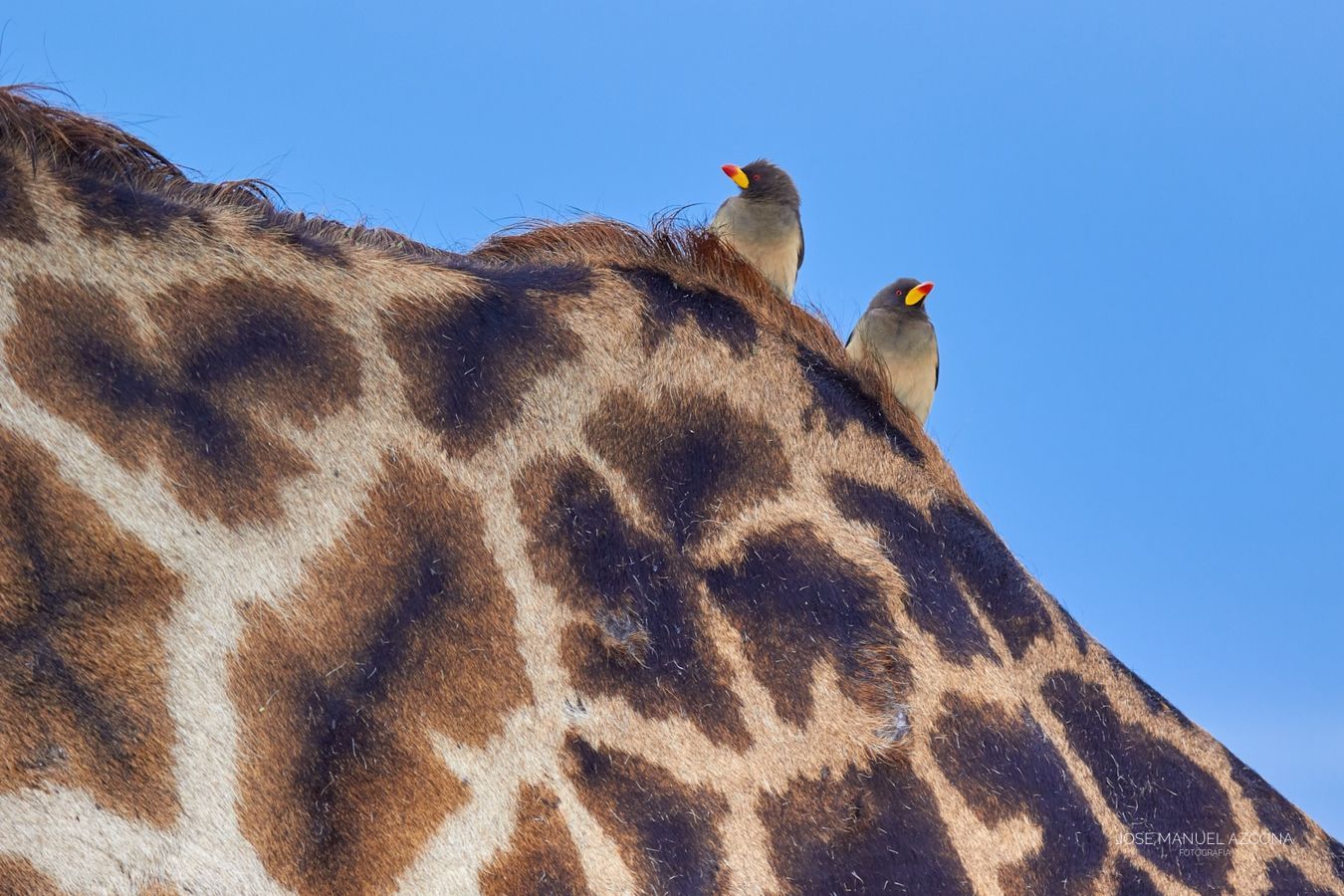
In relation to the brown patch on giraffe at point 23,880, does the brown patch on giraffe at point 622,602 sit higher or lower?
higher

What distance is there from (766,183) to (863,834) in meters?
2.03

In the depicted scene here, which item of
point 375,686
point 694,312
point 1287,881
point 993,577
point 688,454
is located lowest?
point 1287,881

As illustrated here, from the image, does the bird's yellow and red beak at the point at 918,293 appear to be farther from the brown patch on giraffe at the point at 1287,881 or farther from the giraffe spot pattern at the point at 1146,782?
the brown patch on giraffe at the point at 1287,881

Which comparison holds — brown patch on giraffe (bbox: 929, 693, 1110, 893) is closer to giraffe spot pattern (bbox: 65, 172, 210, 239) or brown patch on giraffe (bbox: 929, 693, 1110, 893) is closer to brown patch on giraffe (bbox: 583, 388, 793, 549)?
brown patch on giraffe (bbox: 583, 388, 793, 549)

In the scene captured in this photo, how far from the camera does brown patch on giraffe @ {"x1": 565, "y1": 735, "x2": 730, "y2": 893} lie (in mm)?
2822

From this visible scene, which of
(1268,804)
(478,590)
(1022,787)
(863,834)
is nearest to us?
(478,590)

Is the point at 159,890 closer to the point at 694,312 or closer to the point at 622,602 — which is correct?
the point at 622,602

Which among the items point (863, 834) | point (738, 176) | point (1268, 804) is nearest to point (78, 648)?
point (863, 834)

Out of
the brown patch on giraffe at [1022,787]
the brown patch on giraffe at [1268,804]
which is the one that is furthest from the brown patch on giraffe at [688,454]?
the brown patch on giraffe at [1268,804]

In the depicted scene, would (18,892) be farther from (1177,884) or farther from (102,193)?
(1177,884)

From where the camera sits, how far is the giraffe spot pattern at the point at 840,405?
133 inches

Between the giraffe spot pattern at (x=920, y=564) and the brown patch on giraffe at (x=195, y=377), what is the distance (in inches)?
50.0

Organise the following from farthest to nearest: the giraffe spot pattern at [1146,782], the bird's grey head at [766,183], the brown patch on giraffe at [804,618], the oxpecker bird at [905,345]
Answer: the bird's grey head at [766,183]
the oxpecker bird at [905,345]
the giraffe spot pattern at [1146,782]
the brown patch on giraffe at [804,618]

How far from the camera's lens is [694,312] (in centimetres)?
332
